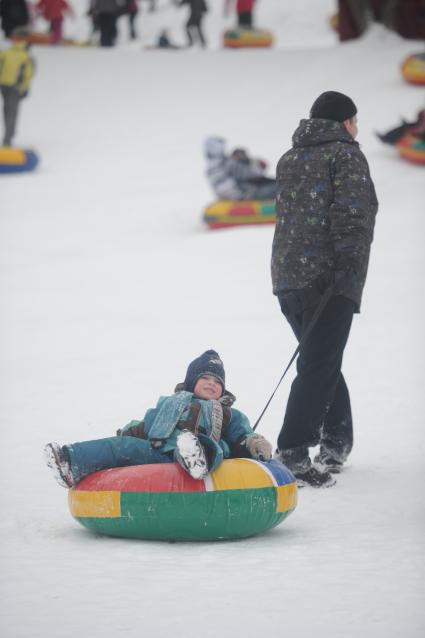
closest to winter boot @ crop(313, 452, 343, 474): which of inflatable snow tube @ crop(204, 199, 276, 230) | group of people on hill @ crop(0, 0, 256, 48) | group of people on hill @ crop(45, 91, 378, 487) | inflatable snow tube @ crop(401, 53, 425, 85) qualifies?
group of people on hill @ crop(45, 91, 378, 487)

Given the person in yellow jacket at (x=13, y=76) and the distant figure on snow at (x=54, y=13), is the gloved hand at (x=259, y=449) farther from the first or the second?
the distant figure on snow at (x=54, y=13)

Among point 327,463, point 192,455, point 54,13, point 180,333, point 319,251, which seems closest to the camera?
point 192,455

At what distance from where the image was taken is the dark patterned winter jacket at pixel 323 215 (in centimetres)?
506

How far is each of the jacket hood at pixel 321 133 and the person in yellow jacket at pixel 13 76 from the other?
42.8ft

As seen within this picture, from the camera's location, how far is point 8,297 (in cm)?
1073

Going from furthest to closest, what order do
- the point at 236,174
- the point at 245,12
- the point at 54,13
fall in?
the point at 245,12 → the point at 54,13 → the point at 236,174

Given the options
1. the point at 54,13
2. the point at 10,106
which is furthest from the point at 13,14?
the point at 10,106

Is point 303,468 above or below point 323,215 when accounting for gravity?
below

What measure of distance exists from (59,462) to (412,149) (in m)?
11.4

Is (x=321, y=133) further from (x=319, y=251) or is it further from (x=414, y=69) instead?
(x=414, y=69)

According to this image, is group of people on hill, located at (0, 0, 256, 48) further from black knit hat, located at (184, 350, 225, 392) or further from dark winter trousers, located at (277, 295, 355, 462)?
black knit hat, located at (184, 350, 225, 392)

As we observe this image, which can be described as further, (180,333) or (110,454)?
(180,333)

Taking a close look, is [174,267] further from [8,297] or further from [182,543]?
[182,543]

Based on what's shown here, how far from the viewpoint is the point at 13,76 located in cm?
1784
